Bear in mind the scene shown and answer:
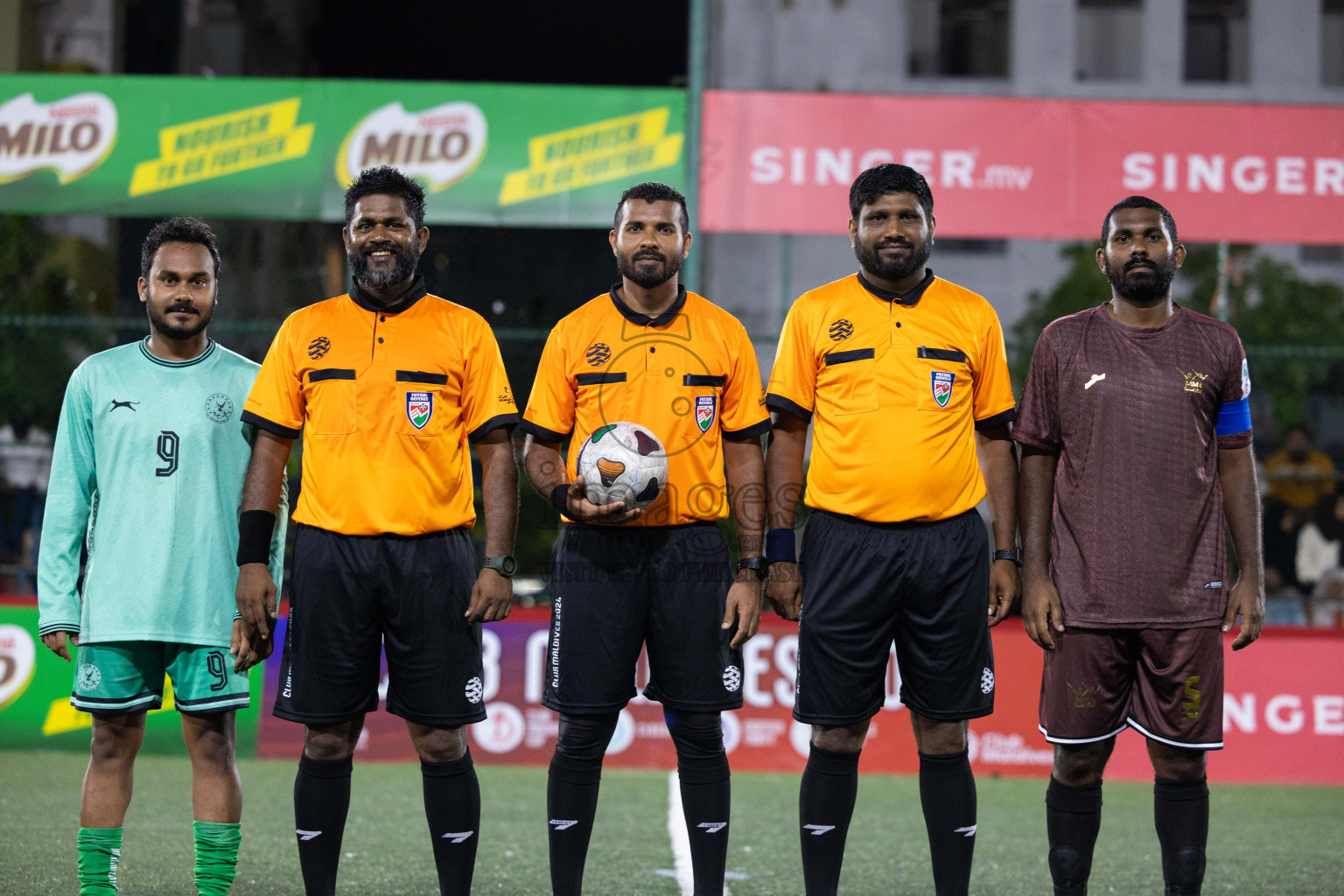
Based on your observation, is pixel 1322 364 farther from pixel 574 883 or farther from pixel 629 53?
pixel 574 883

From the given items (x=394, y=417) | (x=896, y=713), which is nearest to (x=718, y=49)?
(x=896, y=713)

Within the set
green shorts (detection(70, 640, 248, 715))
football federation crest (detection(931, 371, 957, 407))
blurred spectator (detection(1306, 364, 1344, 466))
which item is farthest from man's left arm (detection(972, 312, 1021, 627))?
blurred spectator (detection(1306, 364, 1344, 466))

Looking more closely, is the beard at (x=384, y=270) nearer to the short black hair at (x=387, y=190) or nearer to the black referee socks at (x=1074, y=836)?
the short black hair at (x=387, y=190)

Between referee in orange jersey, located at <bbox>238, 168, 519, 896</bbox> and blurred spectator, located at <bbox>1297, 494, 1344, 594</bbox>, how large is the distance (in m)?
6.63

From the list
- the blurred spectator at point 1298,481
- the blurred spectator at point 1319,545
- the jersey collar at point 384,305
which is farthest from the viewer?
the blurred spectator at point 1298,481

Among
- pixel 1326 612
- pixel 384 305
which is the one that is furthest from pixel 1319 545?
pixel 384 305

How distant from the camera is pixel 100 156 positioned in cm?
769

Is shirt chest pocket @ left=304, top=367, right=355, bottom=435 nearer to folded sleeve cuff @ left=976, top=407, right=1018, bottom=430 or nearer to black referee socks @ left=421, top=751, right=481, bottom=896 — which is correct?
black referee socks @ left=421, top=751, right=481, bottom=896

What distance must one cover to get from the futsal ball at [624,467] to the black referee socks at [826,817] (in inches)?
35.2

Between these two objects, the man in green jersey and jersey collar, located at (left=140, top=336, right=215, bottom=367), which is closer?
the man in green jersey

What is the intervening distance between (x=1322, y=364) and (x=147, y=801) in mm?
9250

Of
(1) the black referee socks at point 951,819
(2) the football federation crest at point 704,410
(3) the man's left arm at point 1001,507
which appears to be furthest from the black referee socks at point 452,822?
(3) the man's left arm at point 1001,507

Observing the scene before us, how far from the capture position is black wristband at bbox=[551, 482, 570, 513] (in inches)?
143

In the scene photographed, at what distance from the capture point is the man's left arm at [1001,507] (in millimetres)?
3732
